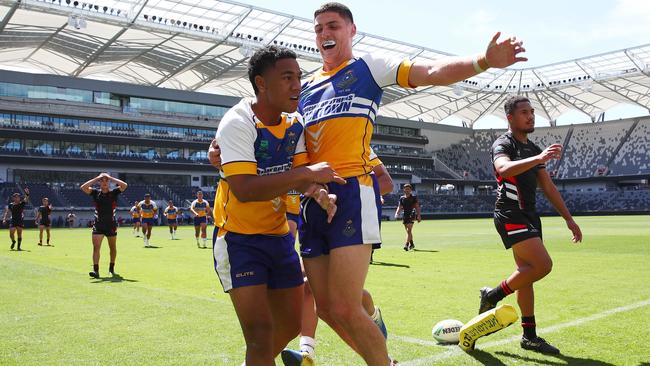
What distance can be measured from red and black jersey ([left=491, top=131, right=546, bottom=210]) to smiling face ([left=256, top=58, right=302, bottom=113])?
109 inches

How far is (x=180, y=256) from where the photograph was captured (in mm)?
16375

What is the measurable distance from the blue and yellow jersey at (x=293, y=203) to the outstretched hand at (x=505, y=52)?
1698mm

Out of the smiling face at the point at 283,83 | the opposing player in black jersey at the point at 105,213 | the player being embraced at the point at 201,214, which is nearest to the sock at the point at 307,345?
the smiling face at the point at 283,83

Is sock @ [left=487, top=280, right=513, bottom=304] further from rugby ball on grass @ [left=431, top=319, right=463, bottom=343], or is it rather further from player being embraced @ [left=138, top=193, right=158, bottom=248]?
player being embraced @ [left=138, top=193, right=158, bottom=248]

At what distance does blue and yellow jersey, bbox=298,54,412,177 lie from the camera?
3758mm

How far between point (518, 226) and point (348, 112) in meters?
2.53

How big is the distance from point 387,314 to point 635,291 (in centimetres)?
416

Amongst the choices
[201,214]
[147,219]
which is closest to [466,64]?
[201,214]

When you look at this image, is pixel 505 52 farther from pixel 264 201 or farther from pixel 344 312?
pixel 344 312

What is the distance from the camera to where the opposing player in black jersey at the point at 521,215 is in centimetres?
527

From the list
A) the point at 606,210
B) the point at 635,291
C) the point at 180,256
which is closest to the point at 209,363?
the point at 635,291

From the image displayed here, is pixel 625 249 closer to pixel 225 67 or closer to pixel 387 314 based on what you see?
pixel 387 314

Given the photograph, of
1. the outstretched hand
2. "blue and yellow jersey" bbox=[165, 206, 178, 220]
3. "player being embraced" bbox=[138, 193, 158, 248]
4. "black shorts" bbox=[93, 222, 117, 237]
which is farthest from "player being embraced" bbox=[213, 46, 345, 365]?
"blue and yellow jersey" bbox=[165, 206, 178, 220]

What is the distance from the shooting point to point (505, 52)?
3.17 meters
